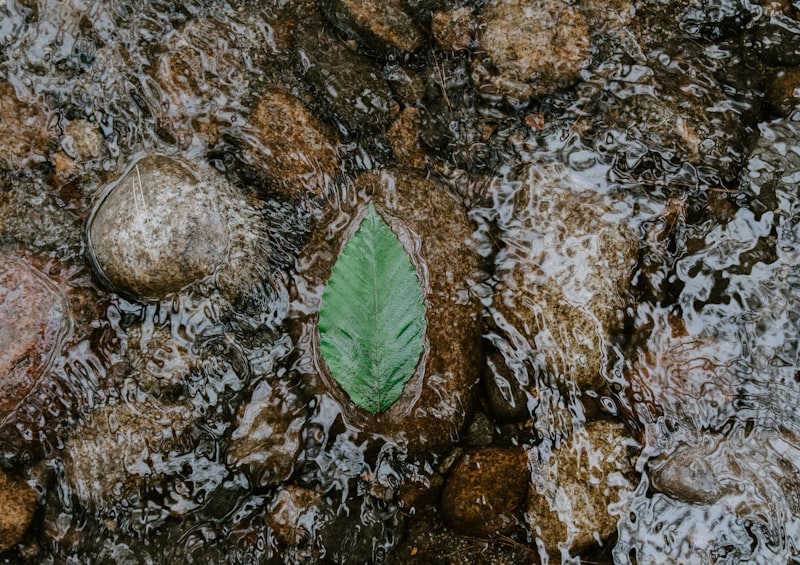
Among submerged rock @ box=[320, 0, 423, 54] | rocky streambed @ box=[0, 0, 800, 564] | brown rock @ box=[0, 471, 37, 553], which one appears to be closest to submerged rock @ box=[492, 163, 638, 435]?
rocky streambed @ box=[0, 0, 800, 564]

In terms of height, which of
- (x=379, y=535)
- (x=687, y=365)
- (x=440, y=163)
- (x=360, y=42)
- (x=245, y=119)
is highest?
(x=360, y=42)

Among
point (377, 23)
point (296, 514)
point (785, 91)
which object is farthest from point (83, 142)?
point (785, 91)

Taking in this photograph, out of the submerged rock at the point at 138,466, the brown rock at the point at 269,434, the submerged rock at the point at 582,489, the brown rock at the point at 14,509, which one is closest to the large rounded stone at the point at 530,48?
the submerged rock at the point at 582,489

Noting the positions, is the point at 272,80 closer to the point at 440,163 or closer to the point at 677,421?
the point at 440,163

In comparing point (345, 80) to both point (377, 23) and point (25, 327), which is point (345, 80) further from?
point (25, 327)

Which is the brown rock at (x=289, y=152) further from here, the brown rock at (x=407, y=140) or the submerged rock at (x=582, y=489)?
the submerged rock at (x=582, y=489)

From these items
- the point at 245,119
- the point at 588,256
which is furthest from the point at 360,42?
the point at 588,256
